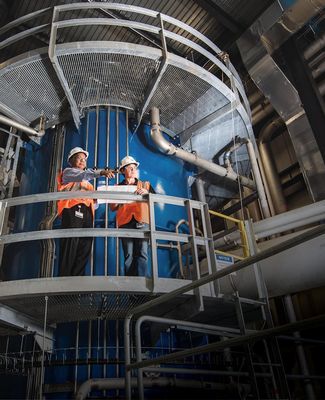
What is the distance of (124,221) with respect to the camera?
5.12 meters

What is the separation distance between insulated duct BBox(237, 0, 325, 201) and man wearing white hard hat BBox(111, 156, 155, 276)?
327cm

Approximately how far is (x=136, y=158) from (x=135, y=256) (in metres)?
2.06

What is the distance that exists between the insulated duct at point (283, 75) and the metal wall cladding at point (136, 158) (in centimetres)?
228

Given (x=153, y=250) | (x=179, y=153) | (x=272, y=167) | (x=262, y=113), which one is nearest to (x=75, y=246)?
(x=153, y=250)

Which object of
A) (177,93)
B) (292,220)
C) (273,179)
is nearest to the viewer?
(292,220)

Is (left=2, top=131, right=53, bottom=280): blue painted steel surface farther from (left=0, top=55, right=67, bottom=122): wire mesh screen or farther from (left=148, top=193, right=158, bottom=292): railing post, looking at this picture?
(left=148, top=193, right=158, bottom=292): railing post

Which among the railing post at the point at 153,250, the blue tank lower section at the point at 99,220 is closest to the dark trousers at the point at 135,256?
the blue tank lower section at the point at 99,220

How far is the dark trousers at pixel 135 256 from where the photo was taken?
15.9ft

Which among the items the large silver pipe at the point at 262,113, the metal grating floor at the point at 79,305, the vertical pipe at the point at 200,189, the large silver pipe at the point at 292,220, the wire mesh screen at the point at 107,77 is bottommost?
the metal grating floor at the point at 79,305

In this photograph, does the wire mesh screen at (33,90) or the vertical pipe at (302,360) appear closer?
the vertical pipe at (302,360)

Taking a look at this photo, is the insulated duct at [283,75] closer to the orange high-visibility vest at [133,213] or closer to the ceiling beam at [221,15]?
the ceiling beam at [221,15]

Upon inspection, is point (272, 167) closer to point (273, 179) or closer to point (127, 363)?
point (273, 179)

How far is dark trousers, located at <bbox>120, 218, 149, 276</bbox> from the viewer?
4832mm

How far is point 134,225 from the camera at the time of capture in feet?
16.7
